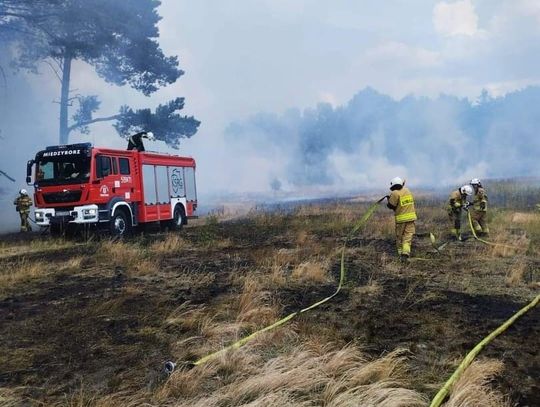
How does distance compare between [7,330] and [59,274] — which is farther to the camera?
[59,274]

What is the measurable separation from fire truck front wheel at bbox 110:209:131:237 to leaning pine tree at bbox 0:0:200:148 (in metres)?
11.7

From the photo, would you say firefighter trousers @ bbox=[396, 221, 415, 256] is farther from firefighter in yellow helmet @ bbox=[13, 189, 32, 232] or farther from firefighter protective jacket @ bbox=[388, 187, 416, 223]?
firefighter in yellow helmet @ bbox=[13, 189, 32, 232]

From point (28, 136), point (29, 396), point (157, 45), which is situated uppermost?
point (157, 45)

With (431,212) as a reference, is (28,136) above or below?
above

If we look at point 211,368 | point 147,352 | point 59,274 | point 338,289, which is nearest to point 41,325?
point 147,352

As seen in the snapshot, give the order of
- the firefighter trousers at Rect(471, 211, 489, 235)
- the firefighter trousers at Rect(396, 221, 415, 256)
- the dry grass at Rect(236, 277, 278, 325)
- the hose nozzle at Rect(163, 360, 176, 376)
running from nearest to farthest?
the hose nozzle at Rect(163, 360, 176, 376), the dry grass at Rect(236, 277, 278, 325), the firefighter trousers at Rect(396, 221, 415, 256), the firefighter trousers at Rect(471, 211, 489, 235)

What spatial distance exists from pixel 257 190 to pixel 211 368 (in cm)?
4381

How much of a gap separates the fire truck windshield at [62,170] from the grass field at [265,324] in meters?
2.41

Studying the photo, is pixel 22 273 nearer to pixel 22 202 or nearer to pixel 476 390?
pixel 476 390

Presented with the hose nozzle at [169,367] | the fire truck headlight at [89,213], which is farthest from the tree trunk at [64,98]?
the hose nozzle at [169,367]

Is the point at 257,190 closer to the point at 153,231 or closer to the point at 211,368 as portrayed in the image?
the point at 153,231

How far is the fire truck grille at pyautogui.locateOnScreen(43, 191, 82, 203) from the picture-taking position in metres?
13.1

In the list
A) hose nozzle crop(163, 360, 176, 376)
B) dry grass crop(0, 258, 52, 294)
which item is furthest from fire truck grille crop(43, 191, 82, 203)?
hose nozzle crop(163, 360, 176, 376)

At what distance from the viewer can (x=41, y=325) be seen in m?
6.06
